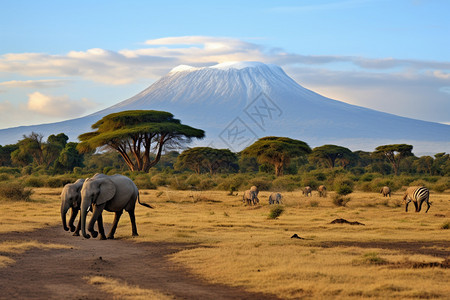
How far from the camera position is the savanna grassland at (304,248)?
836 cm

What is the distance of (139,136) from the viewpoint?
174ft

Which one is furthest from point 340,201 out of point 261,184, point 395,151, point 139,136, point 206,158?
point 395,151

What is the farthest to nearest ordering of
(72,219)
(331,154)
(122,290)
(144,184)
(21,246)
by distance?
1. (331,154)
2. (144,184)
3. (72,219)
4. (21,246)
5. (122,290)

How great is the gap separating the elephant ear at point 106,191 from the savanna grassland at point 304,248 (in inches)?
43.9

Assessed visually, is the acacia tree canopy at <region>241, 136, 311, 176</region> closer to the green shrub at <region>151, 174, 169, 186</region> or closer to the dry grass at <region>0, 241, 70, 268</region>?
the green shrub at <region>151, 174, 169, 186</region>

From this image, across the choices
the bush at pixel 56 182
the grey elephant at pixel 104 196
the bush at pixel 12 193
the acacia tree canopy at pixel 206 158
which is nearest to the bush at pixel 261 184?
the bush at pixel 56 182

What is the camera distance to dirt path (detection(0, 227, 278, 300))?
25.7 ft

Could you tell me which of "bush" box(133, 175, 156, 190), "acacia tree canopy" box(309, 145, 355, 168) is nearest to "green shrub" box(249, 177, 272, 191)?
"bush" box(133, 175, 156, 190)

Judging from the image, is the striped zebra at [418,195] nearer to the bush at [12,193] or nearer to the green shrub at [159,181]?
the bush at [12,193]

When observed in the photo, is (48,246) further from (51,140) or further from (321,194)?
(51,140)

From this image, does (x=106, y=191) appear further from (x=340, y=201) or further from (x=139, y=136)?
(x=139, y=136)

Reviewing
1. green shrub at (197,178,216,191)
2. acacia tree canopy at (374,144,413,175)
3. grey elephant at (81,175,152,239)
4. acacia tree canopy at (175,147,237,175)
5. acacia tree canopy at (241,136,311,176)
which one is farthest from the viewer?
acacia tree canopy at (374,144,413,175)

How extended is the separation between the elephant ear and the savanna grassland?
1115 millimetres

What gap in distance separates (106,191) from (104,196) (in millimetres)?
125
